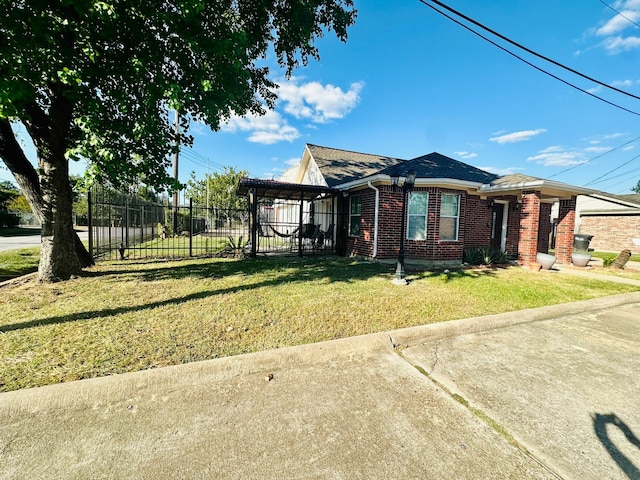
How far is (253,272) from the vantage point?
23.2ft

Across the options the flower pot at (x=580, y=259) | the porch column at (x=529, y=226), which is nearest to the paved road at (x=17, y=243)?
the porch column at (x=529, y=226)

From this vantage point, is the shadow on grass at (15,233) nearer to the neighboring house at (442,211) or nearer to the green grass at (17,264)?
the green grass at (17,264)

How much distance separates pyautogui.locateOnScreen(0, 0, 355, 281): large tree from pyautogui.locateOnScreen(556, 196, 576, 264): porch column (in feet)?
37.1

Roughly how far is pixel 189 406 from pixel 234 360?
573 mm

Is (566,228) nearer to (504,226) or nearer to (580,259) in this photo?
(580,259)

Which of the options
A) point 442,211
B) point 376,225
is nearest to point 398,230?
point 376,225

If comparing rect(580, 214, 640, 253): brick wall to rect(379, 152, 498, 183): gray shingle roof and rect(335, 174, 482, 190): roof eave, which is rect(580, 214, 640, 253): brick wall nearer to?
rect(379, 152, 498, 183): gray shingle roof

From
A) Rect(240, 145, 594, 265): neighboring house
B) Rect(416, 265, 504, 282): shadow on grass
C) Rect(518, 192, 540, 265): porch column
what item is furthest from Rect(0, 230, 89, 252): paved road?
Rect(518, 192, 540, 265): porch column

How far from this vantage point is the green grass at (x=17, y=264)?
251 inches

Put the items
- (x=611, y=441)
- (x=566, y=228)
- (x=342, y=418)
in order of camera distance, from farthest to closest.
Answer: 1. (x=566, y=228)
2. (x=342, y=418)
3. (x=611, y=441)

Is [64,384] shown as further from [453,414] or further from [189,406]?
[453,414]

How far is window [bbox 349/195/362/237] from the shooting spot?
1011cm

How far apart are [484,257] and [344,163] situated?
779 cm

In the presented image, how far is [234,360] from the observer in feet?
9.12
